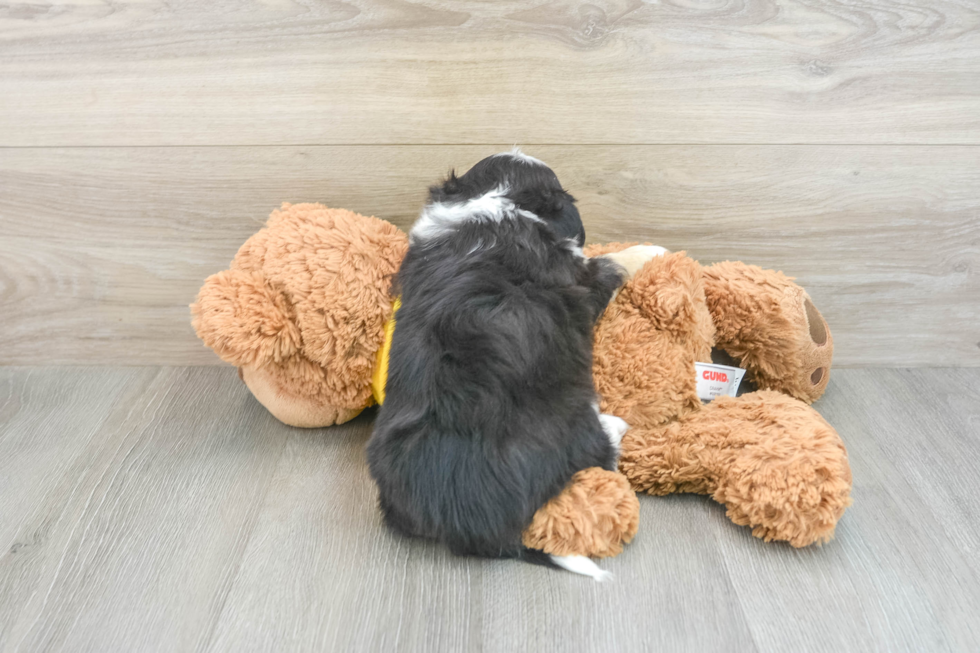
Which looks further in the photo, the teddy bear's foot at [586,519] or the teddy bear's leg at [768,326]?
the teddy bear's leg at [768,326]

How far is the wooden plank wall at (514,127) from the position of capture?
3.62ft

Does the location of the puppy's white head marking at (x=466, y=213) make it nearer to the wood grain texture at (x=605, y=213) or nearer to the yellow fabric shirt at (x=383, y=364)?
the yellow fabric shirt at (x=383, y=364)

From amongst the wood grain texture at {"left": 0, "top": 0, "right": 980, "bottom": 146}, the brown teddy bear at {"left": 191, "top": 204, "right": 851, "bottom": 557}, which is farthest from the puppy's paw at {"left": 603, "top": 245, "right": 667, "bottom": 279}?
the wood grain texture at {"left": 0, "top": 0, "right": 980, "bottom": 146}

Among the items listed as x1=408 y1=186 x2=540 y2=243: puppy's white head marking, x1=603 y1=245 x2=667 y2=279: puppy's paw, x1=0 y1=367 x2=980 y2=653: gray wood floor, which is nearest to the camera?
x1=0 y1=367 x2=980 y2=653: gray wood floor

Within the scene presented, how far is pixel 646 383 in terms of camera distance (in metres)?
0.97

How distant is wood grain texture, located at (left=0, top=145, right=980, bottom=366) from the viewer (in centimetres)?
118

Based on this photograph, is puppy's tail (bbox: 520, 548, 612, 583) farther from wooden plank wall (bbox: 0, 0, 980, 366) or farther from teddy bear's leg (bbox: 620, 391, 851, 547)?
wooden plank wall (bbox: 0, 0, 980, 366)

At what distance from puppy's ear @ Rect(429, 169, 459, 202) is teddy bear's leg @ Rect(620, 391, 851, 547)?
17.3 inches

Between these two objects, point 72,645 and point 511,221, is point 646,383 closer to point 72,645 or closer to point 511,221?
point 511,221

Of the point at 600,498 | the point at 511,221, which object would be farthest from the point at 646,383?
the point at 511,221

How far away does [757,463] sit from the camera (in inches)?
35.3

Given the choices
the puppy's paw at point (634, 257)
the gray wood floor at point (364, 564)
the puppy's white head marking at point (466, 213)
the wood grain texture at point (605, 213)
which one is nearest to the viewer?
the gray wood floor at point (364, 564)

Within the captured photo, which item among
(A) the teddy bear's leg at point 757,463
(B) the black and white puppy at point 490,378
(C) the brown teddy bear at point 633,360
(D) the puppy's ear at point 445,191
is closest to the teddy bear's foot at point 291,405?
(C) the brown teddy bear at point 633,360

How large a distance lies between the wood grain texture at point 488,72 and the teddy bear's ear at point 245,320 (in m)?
0.32
